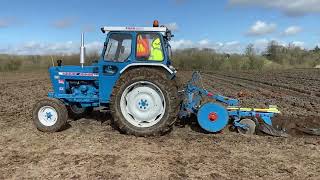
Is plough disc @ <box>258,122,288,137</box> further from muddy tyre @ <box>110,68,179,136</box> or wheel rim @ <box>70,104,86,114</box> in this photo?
wheel rim @ <box>70,104,86,114</box>

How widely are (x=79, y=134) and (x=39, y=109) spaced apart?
987 millimetres

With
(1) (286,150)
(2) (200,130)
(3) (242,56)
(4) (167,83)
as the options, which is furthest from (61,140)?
(3) (242,56)

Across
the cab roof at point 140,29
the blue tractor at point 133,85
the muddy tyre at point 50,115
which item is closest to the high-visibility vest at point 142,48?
the blue tractor at point 133,85

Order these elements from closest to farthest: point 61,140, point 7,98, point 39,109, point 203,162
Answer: point 203,162
point 61,140
point 39,109
point 7,98

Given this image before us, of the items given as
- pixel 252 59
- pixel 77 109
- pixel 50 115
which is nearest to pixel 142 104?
pixel 50 115

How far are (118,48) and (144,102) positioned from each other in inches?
48.9

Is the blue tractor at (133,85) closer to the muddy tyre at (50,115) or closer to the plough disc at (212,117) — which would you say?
the muddy tyre at (50,115)

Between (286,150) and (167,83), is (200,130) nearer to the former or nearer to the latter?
(167,83)

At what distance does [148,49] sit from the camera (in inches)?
328

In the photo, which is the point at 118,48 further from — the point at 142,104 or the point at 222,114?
the point at 222,114

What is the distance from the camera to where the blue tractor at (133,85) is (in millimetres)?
8008

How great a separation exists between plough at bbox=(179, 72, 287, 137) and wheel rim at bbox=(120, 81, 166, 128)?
0.66m

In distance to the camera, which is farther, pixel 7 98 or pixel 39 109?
pixel 7 98

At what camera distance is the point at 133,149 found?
722 cm
